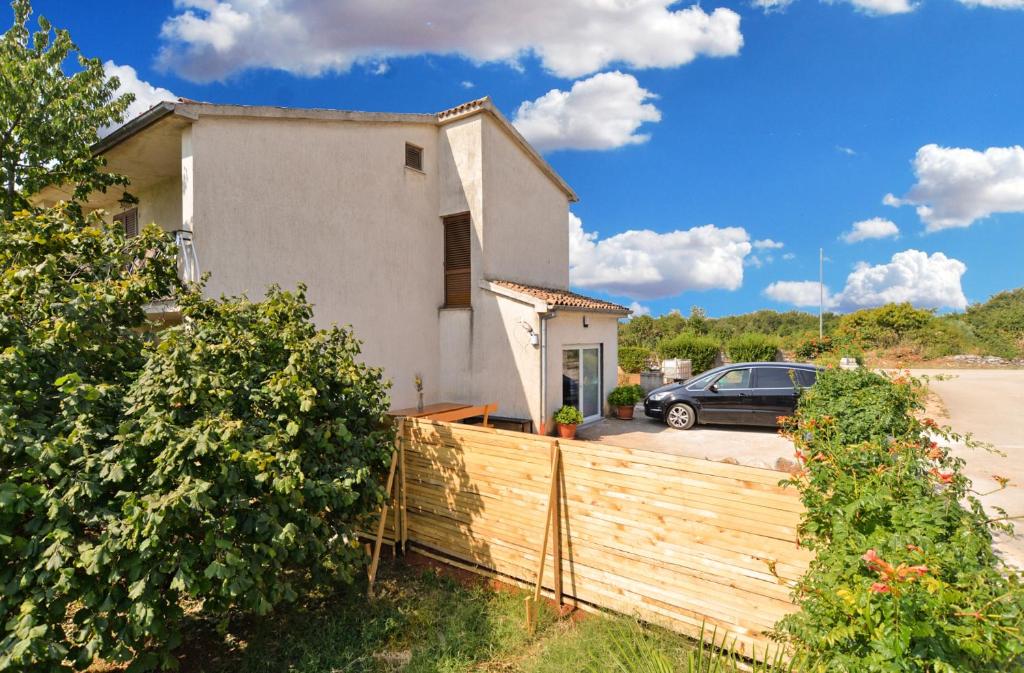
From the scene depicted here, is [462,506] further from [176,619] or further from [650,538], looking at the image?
[176,619]

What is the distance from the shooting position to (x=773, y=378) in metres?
11.2

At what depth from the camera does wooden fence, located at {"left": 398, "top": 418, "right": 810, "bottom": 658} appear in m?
3.65

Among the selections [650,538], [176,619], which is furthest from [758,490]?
[176,619]

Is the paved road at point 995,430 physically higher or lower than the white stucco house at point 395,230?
lower

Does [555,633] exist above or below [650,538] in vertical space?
below

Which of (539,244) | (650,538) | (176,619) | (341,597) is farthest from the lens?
(539,244)

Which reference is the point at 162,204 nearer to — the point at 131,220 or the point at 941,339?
the point at 131,220

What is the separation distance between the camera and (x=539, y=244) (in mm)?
13852

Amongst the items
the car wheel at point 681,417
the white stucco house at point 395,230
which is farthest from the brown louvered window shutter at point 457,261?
the car wheel at point 681,417

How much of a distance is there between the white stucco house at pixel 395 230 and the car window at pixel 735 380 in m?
2.97

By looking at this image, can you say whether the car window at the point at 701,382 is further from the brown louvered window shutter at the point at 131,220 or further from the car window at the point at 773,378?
the brown louvered window shutter at the point at 131,220

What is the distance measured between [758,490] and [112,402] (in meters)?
5.09

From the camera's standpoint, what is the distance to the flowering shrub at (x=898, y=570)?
1.88 meters

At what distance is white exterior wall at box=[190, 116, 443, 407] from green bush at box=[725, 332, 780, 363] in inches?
609
